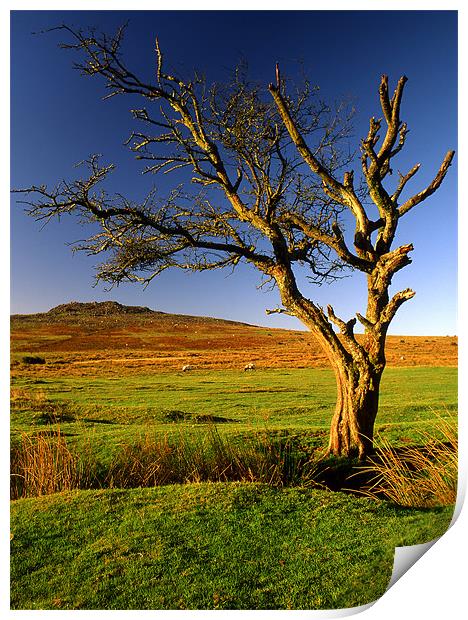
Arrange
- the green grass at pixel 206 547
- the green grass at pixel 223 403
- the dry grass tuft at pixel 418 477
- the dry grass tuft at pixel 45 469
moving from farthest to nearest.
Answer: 1. the green grass at pixel 223 403
2. the dry grass tuft at pixel 418 477
3. the dry grass tuft at pixel 45 469
4. the green grass at pixel 206 547

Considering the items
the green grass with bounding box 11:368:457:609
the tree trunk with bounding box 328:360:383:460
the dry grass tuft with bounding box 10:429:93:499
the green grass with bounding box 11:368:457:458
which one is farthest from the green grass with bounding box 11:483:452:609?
the green grass with bounding box 11:368:457:458

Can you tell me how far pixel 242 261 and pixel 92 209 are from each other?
84.7 inches

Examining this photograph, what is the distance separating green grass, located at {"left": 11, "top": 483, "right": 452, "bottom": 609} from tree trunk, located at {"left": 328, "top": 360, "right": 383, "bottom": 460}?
4.18 ft

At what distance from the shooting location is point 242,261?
638cm

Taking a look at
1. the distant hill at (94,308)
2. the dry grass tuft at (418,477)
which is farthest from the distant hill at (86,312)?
the dry grass tuft at (418,477)

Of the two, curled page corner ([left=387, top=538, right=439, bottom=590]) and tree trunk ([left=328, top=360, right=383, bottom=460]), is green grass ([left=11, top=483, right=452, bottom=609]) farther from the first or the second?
tree trunk ([left=328, top=360, right=383, bottom=460])

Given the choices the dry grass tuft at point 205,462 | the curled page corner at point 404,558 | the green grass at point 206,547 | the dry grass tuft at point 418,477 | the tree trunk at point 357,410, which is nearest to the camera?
the green grass at point 206,547

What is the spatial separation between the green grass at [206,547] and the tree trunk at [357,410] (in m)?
1.27

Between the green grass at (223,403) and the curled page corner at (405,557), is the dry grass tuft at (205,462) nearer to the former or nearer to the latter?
the green grass at (223,403)

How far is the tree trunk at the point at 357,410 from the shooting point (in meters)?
5.36

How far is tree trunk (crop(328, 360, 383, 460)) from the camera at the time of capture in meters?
5.36
